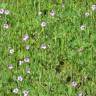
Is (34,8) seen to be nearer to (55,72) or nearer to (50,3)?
(50,3)

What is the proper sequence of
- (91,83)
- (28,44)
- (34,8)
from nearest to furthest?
(91,83) < (28,44) < (34,8)

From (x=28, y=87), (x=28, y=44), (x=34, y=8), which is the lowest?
(x=28, y=87)

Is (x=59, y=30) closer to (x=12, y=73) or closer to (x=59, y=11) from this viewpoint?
(x=59, y=11)

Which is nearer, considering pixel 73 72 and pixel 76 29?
pixel 73 72

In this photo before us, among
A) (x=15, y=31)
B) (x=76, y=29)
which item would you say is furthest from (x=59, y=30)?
(x=15, y=31)

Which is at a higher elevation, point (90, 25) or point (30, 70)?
point (90, 25)

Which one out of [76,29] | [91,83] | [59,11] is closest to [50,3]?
[59,11]

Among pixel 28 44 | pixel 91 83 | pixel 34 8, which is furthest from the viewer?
pixel 34 8
